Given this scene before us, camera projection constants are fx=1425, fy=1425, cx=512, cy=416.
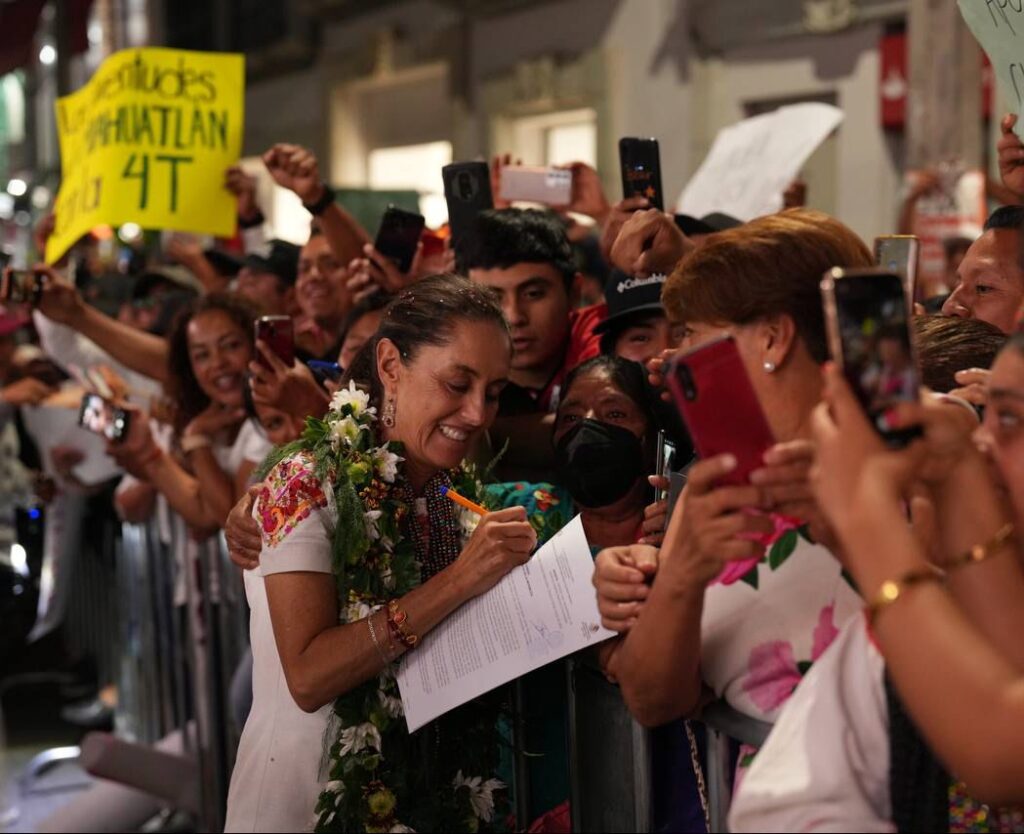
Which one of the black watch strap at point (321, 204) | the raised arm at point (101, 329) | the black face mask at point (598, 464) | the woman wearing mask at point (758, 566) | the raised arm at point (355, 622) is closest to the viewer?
the woman wearing mask at point (758, 566)

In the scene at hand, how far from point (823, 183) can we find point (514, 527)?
8118mm

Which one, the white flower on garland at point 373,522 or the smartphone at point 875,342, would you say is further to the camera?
the white flower on garland at point 373,522

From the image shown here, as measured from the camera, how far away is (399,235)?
4.16m

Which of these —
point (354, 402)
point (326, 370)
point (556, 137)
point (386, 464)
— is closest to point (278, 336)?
point (326, 370)

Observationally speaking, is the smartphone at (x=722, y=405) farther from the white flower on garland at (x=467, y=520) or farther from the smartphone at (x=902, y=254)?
the white flower on garland at (x=467, y=520)

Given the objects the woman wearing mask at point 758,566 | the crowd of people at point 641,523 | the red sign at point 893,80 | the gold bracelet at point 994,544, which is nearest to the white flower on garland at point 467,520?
the crowd of people at point 641,523

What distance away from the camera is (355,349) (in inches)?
151

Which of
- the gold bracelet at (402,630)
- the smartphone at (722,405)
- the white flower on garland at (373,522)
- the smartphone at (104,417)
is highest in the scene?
the smartphone at (722,405)

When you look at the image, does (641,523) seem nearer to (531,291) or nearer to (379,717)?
(379,717)

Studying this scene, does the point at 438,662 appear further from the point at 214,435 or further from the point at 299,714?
the point at 214,435

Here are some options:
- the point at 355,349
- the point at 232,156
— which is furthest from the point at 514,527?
the point at 232,156

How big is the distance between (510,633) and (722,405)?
0.84 meters

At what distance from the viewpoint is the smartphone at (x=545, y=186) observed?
4352 mm

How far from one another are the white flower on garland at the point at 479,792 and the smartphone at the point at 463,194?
175cm
